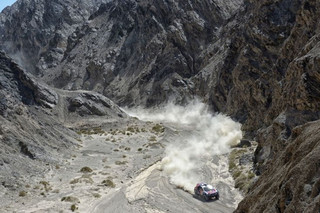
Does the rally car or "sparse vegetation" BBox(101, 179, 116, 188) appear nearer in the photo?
the rally car

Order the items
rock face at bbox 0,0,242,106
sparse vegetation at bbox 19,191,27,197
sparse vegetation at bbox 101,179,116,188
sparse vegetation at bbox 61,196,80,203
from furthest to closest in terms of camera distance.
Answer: rock face at bbox 0,0,242,106, sparse vegetation at bbox 101,179,116,188, sparse vegetation at bbox 19,191,27,197, sparse vegetation at bbox 61,196,80,203

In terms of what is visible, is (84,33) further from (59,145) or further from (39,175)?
(39,175)

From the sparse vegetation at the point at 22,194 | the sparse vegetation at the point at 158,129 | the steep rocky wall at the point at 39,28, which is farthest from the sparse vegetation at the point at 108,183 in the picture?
the steep rocky wall at the point at 39,28

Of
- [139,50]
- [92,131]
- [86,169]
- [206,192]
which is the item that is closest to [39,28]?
[139,50]

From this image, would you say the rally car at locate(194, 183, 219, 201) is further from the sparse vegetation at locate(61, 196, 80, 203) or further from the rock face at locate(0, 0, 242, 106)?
the rock face at locate(0, 0, 242, 106)

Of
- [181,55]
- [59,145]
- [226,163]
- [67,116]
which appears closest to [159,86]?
[181,55]

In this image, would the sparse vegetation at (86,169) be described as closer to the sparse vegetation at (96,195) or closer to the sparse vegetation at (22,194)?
the sparse vegetation at (96,195)

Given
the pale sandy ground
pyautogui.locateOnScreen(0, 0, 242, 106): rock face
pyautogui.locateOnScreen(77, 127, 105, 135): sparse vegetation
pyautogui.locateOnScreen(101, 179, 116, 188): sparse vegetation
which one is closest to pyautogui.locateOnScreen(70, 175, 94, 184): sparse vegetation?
the pale sandy ground
